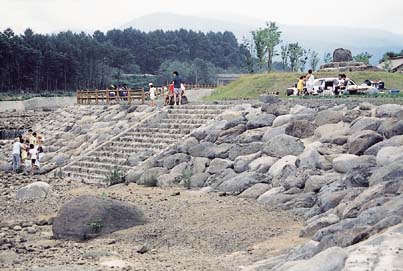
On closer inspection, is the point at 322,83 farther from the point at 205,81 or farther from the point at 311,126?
the point at 205,81

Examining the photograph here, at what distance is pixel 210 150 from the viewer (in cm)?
1906

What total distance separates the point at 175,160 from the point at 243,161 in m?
2.76

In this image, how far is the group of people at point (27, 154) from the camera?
933 inches

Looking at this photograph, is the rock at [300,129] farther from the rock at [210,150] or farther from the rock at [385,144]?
the rock at [385,144]

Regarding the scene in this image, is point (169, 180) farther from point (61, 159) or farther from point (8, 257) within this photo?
point (61, 159)

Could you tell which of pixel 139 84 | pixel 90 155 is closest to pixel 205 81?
pixel 139 84

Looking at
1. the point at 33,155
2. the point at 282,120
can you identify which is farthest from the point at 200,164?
the point at 33,155

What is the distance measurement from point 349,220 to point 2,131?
34376 millimetres

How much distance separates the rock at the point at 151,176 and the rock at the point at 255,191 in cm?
373

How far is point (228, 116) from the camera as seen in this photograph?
21.2 m

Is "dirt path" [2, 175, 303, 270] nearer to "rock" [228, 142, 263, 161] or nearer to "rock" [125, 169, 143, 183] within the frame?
"rock" [228, 142, 263, 161]

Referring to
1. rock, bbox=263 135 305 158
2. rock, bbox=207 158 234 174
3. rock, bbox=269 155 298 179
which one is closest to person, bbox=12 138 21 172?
rock, bbox=207 158 234 174

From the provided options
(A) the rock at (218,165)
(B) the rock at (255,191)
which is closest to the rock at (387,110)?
(B) the rock at (255,191)

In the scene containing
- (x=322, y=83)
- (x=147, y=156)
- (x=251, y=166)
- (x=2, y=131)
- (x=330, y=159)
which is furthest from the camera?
(x=2, y=131)
